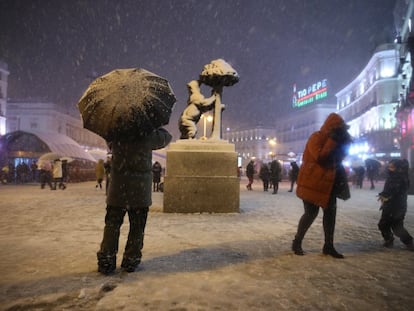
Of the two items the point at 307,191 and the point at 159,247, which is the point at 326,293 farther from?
the point at 159,247

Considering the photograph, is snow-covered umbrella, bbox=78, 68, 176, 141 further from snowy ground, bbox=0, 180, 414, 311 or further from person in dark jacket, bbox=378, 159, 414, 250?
person in dark jacket, bbox=378, 159, 414, 250

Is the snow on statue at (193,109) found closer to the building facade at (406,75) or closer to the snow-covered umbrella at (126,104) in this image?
the snow-covered umbrella at (126,104)

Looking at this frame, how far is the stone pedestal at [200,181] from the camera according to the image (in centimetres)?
838

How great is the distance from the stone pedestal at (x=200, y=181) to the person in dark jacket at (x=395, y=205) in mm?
3586

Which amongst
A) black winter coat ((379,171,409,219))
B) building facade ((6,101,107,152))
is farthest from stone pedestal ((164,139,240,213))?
building facade ((6,101,107,152))

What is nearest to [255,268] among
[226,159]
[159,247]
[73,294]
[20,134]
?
[159,247]

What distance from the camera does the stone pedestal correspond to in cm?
838

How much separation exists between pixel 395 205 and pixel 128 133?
4.06 m

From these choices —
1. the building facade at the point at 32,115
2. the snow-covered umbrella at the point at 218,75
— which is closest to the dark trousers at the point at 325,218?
the snow-covered umbrella at the point at 218,75

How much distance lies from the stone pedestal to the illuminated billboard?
82216 mm

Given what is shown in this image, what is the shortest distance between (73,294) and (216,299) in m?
1.19

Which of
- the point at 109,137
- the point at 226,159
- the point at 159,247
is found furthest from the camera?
the point at 226,159

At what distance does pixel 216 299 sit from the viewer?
9.93 ft

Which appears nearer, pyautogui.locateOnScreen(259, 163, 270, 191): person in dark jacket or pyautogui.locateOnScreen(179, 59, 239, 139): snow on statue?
pyautogui.locateOnScreen(179, 59, 239, 139): snow on statue
